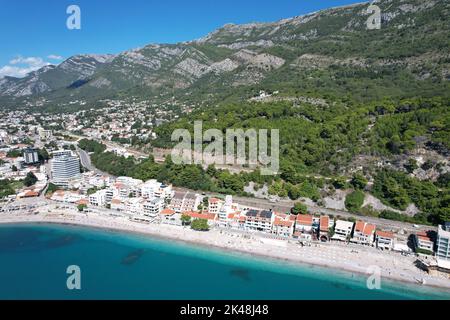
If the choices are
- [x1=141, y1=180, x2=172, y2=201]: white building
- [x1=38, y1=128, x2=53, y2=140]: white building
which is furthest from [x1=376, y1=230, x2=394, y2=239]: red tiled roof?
[x1=38, y1=128, x2=53, y2=140]: white building

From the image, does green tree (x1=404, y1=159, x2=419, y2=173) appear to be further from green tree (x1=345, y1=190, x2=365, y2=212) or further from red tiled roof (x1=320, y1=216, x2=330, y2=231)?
A: red tiled roof (x1=320, y1=216, x2=330, y2=231)

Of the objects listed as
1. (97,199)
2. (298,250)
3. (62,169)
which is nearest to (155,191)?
(97,199)

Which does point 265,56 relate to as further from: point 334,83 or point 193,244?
point 193,244

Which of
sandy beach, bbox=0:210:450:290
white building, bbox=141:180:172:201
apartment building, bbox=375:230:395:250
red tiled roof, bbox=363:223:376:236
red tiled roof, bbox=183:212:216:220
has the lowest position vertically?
sandy beach, bbox=0:210:450:290

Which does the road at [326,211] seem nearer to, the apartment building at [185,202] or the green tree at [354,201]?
the green tree at [354,201]

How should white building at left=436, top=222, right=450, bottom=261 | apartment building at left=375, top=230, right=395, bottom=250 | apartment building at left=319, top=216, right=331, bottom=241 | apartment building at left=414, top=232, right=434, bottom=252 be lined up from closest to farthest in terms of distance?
white building at left=436, top=222, right=450, bottom=261 → apartment building at left=414, top=232, right=434, bottom=252 → apartment building at left=375, top=230, right=395, bottom=250 → apartment building at left=319, top=216, right=331, bottom=241

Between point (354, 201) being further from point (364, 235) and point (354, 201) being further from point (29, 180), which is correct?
point (29, 180)
